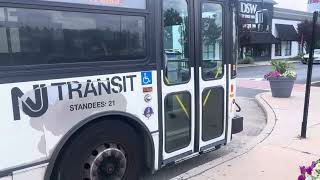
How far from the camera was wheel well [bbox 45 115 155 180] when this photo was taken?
379 centimetres

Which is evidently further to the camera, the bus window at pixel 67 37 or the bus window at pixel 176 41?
the bus window at pixel 176 41

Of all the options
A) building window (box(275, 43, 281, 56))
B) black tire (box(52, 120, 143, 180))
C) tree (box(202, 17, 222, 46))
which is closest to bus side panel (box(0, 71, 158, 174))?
black tire (box(52, 120, 143, 180))

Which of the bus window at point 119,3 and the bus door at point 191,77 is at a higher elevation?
the bus window at point 119,3

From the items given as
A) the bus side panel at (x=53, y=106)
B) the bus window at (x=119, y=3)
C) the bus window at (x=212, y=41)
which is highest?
the bus window at (x=119, y=3)

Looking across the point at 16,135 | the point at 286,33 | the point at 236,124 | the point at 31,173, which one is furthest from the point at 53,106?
the point at 286,33

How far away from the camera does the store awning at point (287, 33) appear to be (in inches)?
1769

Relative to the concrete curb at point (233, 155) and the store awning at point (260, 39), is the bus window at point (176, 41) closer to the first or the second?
the concrete curb at point (233, 155)

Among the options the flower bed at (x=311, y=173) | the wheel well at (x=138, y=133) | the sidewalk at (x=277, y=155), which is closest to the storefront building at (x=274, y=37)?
the sidewalk at (x=277, y=155)

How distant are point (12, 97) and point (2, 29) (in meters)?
0.58

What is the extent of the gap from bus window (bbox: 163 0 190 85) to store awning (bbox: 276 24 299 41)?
42406mm

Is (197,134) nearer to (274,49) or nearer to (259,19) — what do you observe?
(259,19)

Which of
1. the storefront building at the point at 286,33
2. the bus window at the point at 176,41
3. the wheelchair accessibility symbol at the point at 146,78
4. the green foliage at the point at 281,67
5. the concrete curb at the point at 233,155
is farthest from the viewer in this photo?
the storefront building at the point at 286,33

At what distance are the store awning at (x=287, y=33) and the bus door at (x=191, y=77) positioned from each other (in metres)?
41.8

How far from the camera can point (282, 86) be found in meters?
12.0
